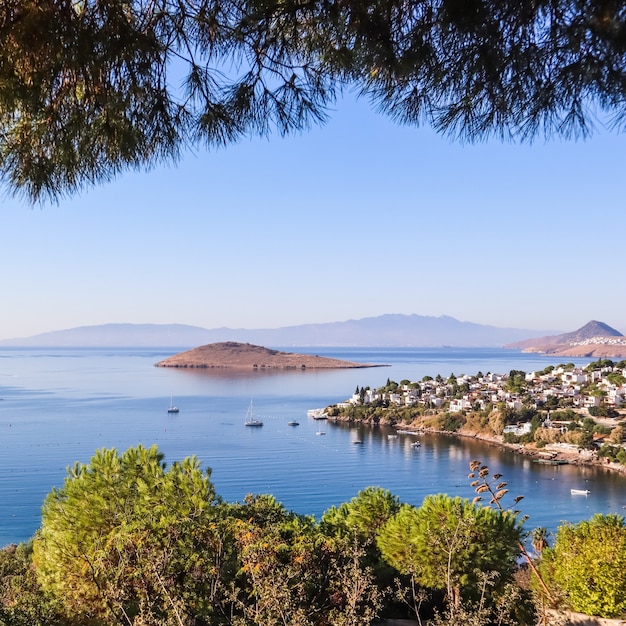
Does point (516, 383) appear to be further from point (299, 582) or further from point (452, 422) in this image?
point (299, 582)

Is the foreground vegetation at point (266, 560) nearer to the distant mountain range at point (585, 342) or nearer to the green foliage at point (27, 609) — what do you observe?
the green foliage at point (27, 609)

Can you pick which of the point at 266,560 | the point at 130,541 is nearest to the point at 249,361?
the point at 130,541

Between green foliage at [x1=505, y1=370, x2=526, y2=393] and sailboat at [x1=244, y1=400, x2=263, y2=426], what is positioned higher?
green foliage at [x1=505, y1=370, x2=526, y2=393]

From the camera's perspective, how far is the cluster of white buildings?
35594 millimetres

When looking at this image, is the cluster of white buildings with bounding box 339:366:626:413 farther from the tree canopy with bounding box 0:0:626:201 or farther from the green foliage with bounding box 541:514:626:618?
the tree canopy with bounding box 0:0:626:201

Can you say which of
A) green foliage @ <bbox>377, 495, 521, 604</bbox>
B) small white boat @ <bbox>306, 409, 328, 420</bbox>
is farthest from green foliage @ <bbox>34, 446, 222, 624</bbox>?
small white boat @ <bbox>306, 409, 328, 420</bbox>

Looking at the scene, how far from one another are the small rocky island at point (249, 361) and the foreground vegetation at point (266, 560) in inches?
2990

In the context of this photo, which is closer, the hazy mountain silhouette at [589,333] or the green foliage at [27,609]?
the green foliage at [27,609]

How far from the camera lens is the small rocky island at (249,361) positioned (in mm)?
84125

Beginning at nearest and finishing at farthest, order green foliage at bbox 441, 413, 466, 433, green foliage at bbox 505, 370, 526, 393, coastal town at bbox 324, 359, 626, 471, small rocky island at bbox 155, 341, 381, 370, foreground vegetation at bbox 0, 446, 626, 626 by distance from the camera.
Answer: foreground vegetation at bbox 0, 446, 626, 626, coastal town at bbox 324, 359, 626, 471, green foliage at bbox 441, 413, 466, 433, green foliage at bbox 505, 370, 526, 393, small rocky island at bbox 155, 341, 381, 370

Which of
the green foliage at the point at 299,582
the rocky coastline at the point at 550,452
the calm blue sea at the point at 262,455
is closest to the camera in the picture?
the green foliage at the point at 299,582

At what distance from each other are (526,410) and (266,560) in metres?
32.1

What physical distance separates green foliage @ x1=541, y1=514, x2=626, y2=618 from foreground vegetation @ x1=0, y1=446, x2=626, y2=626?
0.05 ft

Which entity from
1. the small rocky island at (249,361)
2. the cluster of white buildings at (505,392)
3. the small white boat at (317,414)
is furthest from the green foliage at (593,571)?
the small rocky island at (249,361)
